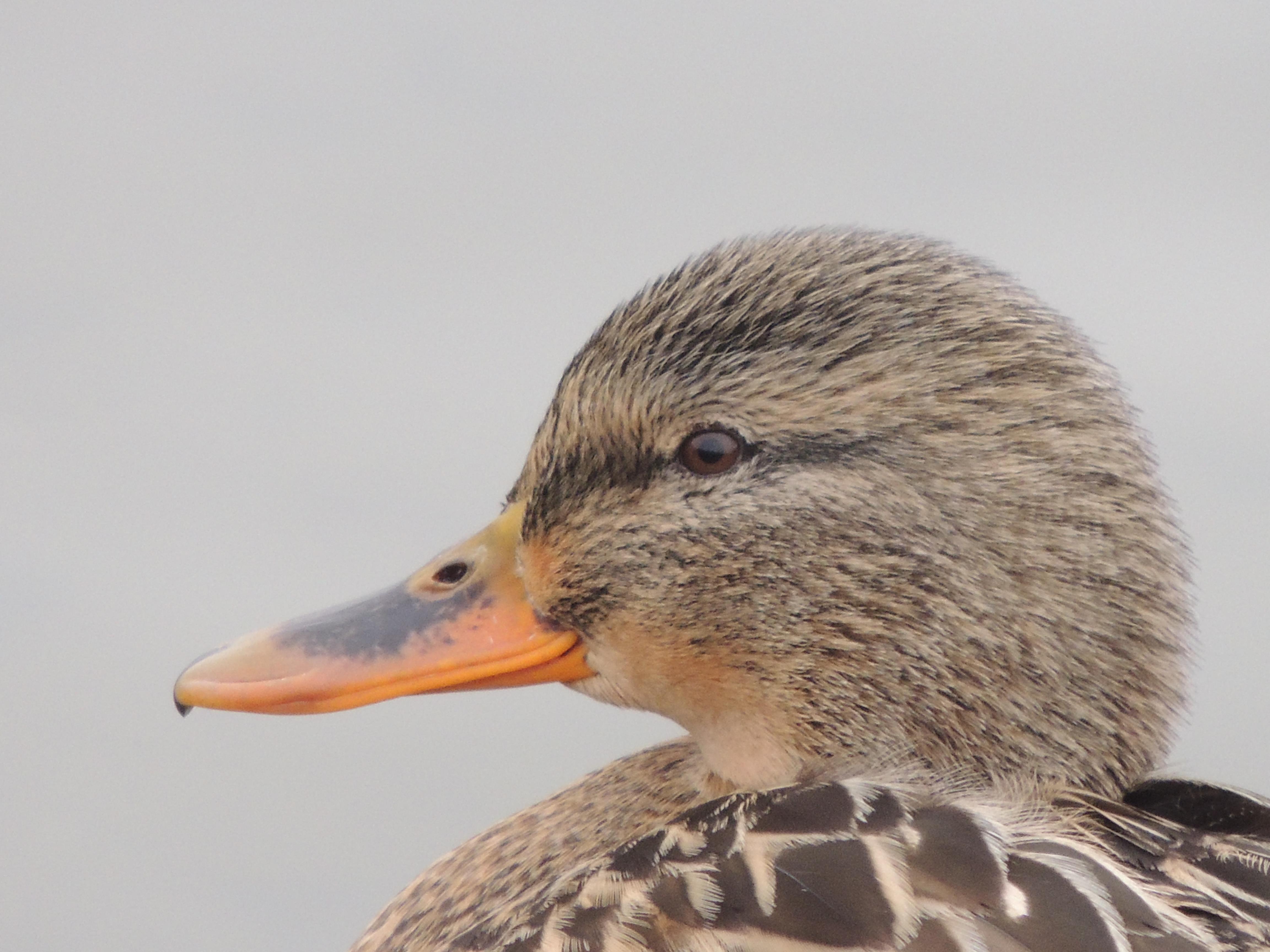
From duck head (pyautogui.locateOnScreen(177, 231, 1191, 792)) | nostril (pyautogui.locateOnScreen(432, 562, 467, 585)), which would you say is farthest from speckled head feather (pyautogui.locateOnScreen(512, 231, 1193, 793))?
nostril (pyautogui.locateOnScreen(432, 562, 467, 585))

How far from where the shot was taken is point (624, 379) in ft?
3.63

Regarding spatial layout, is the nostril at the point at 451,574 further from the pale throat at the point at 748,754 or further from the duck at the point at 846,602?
the pale throat at the point at 748,754

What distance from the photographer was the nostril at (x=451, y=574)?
3.96 feet

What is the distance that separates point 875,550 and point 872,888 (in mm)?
246

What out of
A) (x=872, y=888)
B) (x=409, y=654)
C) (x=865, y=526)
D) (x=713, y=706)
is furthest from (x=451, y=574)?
(x=872, y=888)

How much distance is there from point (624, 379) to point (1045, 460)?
30 centimetres

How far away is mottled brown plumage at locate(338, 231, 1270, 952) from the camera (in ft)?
3.35

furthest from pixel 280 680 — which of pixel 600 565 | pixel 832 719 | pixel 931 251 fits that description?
pixel 931 251

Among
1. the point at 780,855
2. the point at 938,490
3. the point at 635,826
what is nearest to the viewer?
the point at 780,855

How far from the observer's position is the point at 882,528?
3.42 ft

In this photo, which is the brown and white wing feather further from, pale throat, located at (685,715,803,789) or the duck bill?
the duck bill

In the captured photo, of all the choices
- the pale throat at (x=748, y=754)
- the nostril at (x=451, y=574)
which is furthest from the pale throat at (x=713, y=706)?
the nostril at (x=451, y=574)

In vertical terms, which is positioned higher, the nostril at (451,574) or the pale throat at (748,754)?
the nostril at (451,574)

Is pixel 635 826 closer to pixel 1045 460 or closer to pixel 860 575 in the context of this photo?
pixel 860 575
